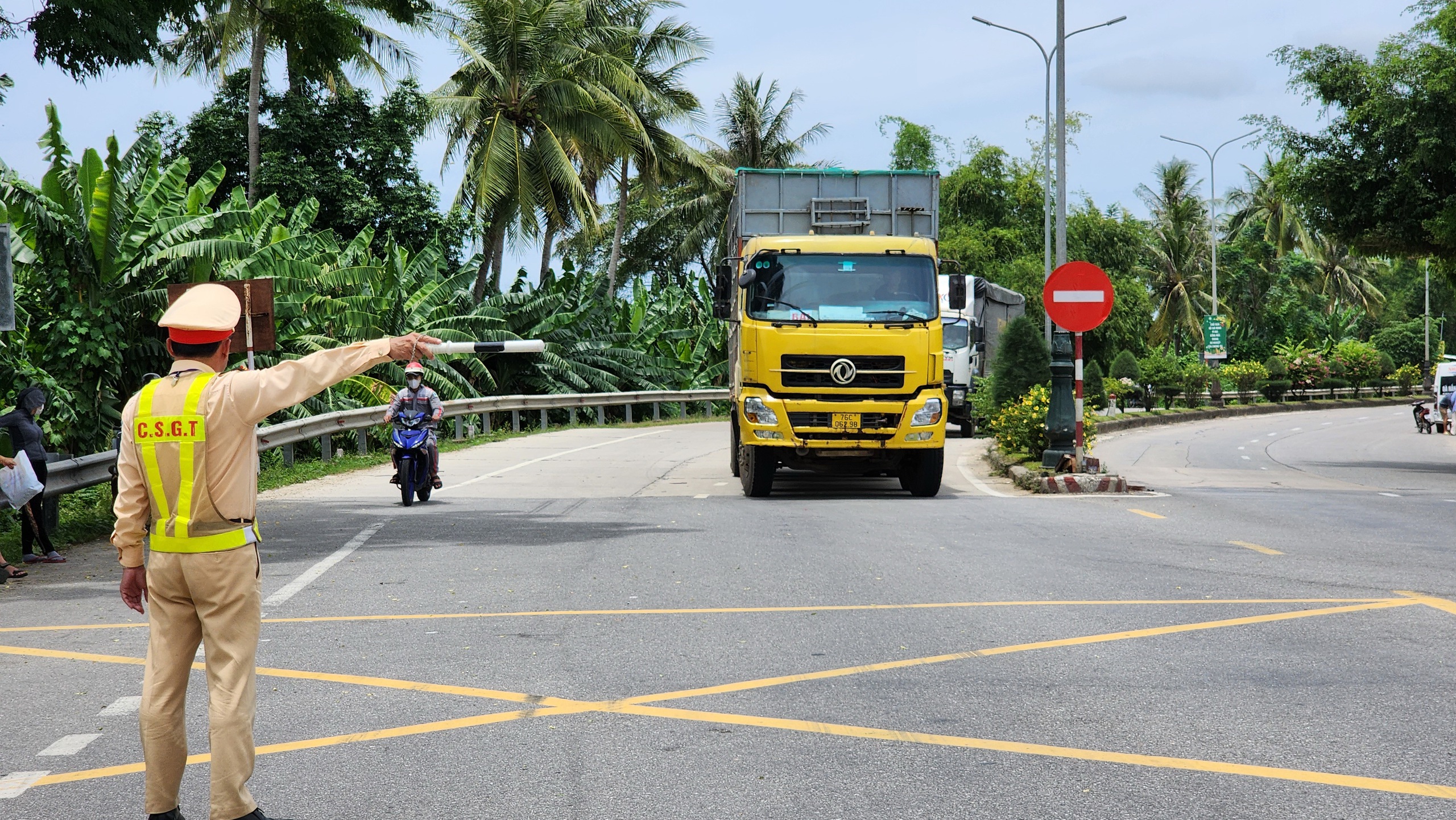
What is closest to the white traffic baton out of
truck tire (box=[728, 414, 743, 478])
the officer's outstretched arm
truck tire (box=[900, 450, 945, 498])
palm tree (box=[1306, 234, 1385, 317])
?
the officer's outstretched arm

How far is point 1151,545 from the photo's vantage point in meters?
11.1

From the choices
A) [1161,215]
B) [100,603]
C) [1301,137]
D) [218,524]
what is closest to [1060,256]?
[1301,137]

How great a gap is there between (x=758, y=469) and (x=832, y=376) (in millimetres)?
1453

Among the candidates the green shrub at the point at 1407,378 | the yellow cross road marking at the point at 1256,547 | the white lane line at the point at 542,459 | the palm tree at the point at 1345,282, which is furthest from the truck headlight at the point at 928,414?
the palm tree at the point at 1345,282

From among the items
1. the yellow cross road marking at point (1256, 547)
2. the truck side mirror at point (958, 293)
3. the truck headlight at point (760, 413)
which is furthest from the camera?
the truck side mirror at point (958, 293)

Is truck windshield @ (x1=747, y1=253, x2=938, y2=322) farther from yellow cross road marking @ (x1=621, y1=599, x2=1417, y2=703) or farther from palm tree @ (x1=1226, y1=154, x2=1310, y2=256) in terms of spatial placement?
palm tree @ (x1=1226, y1=154, x2=1310, y2=256)

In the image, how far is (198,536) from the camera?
412cm

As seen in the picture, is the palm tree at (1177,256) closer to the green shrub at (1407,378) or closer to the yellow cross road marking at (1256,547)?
the green shrub at (1407,378)

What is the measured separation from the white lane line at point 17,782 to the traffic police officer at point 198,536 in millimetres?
839

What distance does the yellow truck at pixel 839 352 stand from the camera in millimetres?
14758

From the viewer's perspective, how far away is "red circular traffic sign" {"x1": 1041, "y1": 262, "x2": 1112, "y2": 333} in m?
16.5

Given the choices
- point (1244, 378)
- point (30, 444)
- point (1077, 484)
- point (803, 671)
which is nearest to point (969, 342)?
point (1077, 484)

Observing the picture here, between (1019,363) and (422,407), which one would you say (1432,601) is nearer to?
(422,407)

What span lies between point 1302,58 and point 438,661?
21.8 metres
